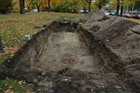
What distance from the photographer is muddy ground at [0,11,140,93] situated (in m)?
4.94

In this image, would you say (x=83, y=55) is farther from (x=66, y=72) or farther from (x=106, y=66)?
(x=66, y=72)

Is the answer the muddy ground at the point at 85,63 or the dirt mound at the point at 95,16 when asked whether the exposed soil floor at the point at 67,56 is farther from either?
the dirt mound at the point at 95,16

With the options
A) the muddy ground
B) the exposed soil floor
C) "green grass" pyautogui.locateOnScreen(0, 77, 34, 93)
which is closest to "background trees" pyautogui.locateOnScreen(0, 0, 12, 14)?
the muddy ground

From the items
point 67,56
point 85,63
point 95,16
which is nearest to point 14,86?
point 85,63

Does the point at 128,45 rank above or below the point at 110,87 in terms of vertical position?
above

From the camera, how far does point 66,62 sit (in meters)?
8.12

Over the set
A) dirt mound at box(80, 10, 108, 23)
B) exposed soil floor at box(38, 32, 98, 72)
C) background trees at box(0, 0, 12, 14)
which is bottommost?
exposed soil floor at box(38, 32, 98, 72)

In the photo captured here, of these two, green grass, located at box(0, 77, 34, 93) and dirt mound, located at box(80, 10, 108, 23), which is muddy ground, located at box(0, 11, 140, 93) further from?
dirt mound, located at box(80, 10, 108, 23)

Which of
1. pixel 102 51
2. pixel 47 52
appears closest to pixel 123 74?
pixel 102 51

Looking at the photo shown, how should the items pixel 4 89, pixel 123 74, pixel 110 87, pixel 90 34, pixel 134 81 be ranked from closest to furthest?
pixel 4 89 → pixel 110 87 → pixel 134 81 → pixel 123 74 → pixel 90 34

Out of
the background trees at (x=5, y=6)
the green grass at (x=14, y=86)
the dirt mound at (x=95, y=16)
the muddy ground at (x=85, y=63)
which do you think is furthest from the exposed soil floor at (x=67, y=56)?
the background trees at (x=5, y=6)

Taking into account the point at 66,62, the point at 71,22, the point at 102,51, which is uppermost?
the point at 71,22

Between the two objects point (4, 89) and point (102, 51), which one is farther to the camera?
point (102, 51)

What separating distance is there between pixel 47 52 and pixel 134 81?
5.30 metres
